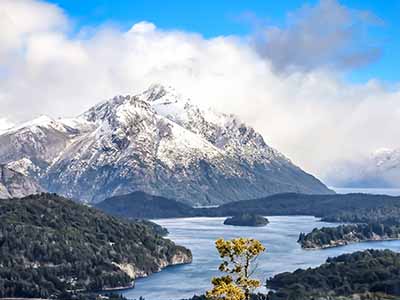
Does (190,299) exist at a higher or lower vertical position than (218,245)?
lower

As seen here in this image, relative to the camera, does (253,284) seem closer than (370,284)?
Yes

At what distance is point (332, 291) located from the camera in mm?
192250

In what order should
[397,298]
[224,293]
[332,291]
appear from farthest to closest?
1. [332,291]
2. [397,298]
3. [224,293]

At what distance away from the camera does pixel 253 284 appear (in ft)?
149

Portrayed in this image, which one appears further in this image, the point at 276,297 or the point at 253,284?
the point at 276,297

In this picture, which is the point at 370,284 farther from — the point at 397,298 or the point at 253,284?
the point at 253,284

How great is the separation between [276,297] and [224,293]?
145m

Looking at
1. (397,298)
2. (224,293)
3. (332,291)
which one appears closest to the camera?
(224,293)

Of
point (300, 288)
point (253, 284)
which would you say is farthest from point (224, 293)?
point (300, 288)

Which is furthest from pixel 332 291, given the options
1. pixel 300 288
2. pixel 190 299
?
pixel 190 299

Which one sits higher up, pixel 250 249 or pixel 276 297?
pixel 250 249

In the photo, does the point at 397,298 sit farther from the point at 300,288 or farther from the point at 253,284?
the point at 253,284

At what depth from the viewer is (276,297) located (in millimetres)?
186375

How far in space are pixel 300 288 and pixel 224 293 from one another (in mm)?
158603
